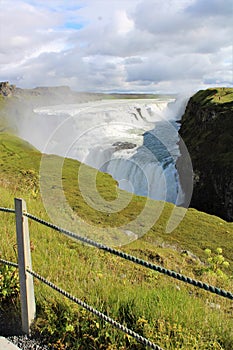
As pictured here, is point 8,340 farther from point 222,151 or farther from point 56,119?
point 56,119

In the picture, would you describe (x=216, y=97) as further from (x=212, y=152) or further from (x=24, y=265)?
(x=24, y=265)

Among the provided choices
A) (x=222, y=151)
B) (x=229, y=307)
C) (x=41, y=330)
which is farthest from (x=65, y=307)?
(x=222, y=151)

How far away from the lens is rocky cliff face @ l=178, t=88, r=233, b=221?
38.8 metres

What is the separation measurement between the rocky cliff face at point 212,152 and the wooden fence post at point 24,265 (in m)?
34.1

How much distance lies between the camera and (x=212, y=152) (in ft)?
149

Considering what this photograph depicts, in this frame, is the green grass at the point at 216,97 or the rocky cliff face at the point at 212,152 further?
the green grass at the point at 216,97

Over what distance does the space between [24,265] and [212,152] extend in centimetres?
4315

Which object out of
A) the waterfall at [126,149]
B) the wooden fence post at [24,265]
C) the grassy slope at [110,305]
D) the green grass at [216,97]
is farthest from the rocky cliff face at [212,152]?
the wooden fence post at [24,265]

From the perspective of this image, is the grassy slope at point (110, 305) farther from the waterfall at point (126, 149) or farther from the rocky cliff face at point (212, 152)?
the rocky cliff face at point (212, 152)

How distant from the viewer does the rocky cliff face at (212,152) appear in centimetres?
3875

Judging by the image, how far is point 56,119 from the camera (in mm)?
106312

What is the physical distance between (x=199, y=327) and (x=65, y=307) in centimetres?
178

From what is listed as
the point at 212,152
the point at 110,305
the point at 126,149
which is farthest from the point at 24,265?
the point at 126,149

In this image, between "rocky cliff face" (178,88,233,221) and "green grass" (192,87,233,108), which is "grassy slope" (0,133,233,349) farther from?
"green grass" (192,87,233,108)
